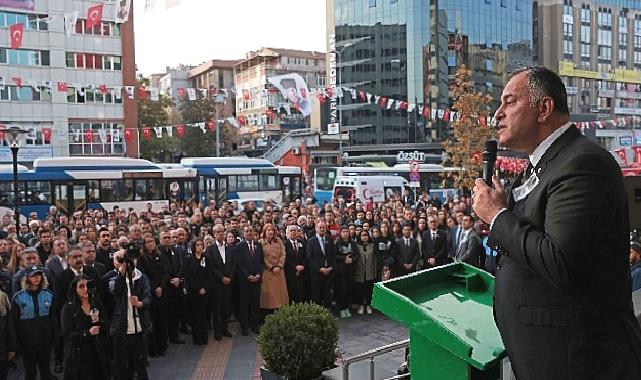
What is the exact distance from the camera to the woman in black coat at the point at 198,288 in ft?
28.4

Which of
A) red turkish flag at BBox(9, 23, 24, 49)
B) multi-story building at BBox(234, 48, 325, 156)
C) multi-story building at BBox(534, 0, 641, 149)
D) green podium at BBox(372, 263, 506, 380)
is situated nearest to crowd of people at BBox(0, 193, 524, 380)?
green podium at BBox(372, 263, 506, 380)

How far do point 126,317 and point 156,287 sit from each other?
1537mm

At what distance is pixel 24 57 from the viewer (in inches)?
1467

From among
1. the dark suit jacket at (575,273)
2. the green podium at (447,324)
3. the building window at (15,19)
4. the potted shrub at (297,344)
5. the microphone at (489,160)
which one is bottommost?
the potted shrub at (297,344)

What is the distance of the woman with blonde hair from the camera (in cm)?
944

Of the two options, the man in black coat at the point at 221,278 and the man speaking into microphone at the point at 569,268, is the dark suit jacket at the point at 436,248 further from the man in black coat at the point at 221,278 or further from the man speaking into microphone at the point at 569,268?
the man speaking into microphone at the point at 569,268

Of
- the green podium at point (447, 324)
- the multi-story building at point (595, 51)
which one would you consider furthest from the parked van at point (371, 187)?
the multi-story building at point (595, 51)

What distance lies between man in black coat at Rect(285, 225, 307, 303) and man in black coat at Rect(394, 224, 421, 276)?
6.00 ft

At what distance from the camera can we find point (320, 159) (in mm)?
56938

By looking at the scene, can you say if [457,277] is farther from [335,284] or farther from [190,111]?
[190,111]

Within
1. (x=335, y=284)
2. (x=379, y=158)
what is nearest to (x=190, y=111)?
(x=379, y=158)

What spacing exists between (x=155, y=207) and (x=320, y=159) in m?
34.0

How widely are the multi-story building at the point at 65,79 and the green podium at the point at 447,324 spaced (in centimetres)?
3589

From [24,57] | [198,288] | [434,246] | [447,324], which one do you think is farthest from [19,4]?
[447,324]
